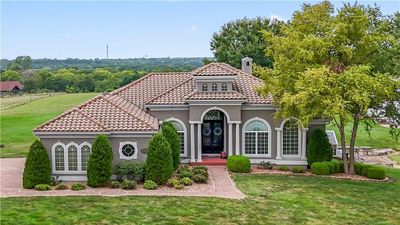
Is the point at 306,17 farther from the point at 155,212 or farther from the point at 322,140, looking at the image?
the point at 155,212

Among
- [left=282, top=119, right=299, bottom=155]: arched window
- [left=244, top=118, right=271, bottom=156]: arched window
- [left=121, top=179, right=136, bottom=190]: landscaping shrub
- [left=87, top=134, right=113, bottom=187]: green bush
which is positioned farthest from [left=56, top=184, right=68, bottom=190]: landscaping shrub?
[left=282, top=119, right=299, bottom=155]: arched window

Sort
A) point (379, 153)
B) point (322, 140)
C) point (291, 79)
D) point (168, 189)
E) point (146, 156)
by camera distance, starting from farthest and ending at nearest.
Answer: point (379, 153)
point (322, 140)
point (291, 79)
point (146, 156)
point (168, 189)

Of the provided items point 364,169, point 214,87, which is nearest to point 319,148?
point 364,169

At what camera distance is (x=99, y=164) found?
70.8 ft

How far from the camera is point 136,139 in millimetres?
23375

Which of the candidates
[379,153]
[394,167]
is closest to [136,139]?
[394,167]

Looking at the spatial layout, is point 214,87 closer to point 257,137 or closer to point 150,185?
point 257,137

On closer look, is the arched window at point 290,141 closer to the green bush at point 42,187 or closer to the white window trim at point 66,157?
the white window trim at point 66,157

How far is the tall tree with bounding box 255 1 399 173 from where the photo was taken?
76.3 ft

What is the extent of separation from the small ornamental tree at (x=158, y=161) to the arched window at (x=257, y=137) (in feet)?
24.4

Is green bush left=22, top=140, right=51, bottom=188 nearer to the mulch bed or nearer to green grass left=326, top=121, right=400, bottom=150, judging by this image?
the mulch bed

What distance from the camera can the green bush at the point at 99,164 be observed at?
850 inches

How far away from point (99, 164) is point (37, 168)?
9.15 feet

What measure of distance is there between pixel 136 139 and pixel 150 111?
528 centimetres
